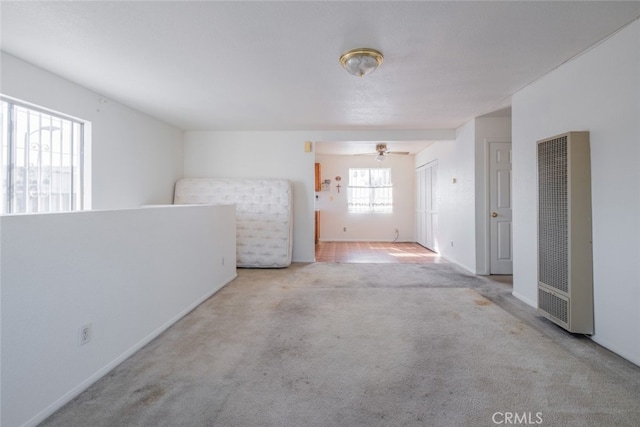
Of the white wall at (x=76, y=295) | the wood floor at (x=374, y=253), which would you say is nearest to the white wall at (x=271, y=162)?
the wood floor at (x=374, y=253)

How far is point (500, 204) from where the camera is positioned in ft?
14.7

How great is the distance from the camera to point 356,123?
190 inches

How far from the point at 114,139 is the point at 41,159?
0.93 metres

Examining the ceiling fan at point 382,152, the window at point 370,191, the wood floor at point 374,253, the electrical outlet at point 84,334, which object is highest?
the ceiling fan at point 382,152

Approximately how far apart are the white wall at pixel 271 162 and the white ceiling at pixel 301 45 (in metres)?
1.59

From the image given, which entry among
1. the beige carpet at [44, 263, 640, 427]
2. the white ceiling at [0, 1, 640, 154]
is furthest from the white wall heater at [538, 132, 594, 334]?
the white ceiling at [0, 1, 640, 154]

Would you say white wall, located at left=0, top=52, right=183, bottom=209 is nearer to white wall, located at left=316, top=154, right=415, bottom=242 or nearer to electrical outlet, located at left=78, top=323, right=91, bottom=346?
electrical outlet, located at left=78, top=323, right=91, bottom=346

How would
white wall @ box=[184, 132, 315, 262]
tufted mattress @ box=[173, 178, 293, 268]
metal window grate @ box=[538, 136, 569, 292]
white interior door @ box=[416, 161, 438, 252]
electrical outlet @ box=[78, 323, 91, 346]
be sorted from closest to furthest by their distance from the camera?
1. electrical outlet @ box=[78, 323, 91, 346]
2. metal window grate @ box=[538, 136, 569, 292]
3. tufted mattress @ box=[173, 178, 293, 268]
4. white wall @ box=[184, 132, 315, 262]
5. white interior door @ box=[416, 161, 438, 252]

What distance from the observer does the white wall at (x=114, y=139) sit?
2.74 metres

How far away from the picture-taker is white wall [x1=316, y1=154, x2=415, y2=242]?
8258 millimetres

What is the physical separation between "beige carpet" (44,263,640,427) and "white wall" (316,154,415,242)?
506 cm

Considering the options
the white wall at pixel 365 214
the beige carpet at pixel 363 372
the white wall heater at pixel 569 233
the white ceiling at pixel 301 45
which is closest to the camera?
the beige carpet at pixel 363 372

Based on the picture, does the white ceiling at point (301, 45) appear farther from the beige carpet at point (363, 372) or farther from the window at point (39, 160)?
the beige carpet at point (363, 372)

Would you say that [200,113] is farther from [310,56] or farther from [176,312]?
[176,312]
